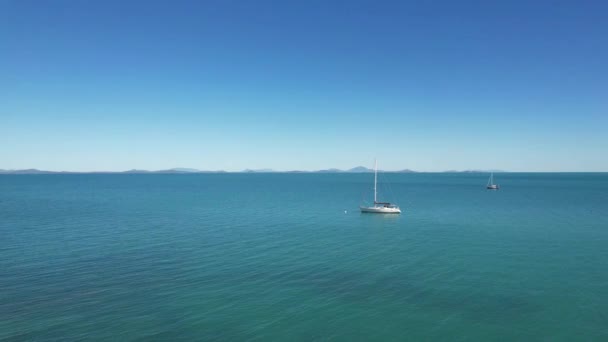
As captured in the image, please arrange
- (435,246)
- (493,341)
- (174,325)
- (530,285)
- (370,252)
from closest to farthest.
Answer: (493,341) → (174,325) → (530,285) → (370,252) → (435,246)

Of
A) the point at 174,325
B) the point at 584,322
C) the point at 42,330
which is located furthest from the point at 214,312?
the point at 584,322

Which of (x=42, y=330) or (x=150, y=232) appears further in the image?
(x=150, y=232)

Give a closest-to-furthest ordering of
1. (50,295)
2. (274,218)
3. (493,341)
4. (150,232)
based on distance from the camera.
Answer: (493,341)
(50,295)
(150,232)
(274,218)

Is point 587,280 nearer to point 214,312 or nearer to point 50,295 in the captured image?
point 214,312

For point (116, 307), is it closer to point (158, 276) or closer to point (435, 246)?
point (158, 276)

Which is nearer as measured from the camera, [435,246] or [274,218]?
[435,246]

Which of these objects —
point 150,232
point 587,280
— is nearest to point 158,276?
point 150,232

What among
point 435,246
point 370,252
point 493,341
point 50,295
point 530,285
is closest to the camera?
point 493,341

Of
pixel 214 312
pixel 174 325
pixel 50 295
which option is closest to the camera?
pixel 174 325

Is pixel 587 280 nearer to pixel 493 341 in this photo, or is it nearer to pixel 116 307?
pixel 493 341
